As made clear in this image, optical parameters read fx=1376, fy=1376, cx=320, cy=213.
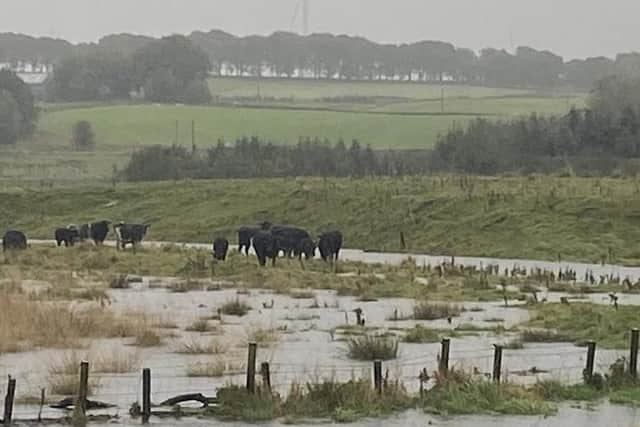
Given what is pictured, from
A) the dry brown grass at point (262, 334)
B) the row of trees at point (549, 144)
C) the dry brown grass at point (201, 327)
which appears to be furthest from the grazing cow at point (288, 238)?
the row of trees at point (549, 144)

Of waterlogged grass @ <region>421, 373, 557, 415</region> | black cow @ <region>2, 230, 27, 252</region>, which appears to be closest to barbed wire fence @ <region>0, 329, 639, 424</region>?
waterlogged grass @ <region>421, 373, 557, 415</region>

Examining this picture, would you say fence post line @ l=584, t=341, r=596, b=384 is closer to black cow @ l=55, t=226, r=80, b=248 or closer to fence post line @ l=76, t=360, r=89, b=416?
fence post line @ l=76, t=360, r=89, b=416

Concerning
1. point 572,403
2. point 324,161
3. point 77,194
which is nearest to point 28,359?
point 572,403

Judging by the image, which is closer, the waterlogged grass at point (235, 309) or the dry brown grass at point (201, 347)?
the dry brown grass at point (201, 347)

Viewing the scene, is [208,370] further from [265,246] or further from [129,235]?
[129,235]

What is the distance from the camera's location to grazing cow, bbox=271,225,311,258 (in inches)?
1946

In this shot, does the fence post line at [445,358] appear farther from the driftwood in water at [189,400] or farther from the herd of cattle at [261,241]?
the herd of cattle at [261,241]

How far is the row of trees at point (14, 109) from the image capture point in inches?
4579

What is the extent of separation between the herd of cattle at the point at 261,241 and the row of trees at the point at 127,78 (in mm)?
89938

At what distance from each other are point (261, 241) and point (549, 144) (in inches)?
1676

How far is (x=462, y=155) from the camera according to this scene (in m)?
85.9

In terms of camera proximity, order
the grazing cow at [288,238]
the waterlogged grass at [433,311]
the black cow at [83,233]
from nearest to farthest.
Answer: the waterlogged grass at [433,311] < the grazing cow at [288,238] < the black cow at [83,233]

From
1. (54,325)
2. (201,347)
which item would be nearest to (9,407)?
(201,347)

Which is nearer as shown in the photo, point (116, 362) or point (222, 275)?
point (116, 362)
